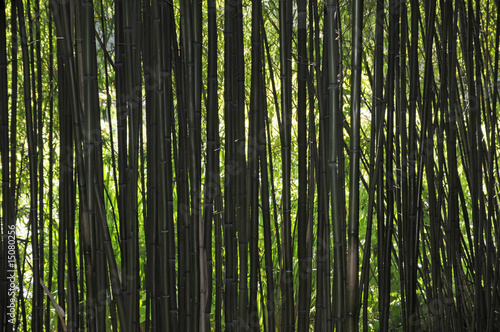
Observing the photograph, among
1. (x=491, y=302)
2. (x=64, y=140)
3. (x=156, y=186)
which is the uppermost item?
(x=64, y=140)

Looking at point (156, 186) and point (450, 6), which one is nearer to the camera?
point (156, 186)

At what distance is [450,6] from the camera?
1.60m

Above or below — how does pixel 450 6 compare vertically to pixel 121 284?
above

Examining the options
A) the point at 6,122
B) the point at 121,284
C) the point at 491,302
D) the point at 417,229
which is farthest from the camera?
the point at 491,302

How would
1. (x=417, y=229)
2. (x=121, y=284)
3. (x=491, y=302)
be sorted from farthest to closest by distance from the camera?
(x=491, y=302) → (x=417, y=229) → (x=121, y=284)

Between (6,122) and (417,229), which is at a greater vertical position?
(6,122)

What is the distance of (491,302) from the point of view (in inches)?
70.7

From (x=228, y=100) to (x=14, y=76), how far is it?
2.44 ft

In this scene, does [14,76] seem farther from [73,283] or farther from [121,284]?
[121,284]

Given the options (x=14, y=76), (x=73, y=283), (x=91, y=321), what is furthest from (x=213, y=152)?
(x=14, y=76)

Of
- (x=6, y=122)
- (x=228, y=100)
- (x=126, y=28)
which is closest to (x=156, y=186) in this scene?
(x=228, y=100)

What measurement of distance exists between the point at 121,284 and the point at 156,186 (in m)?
0.24

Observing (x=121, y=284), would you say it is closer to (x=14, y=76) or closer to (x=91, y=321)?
(x=91, y=321)

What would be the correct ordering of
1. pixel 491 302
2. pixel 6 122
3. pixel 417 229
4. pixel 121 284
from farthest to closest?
pixel 491 302, pixel 6 122, pixel 417 229, pixel 121 284
